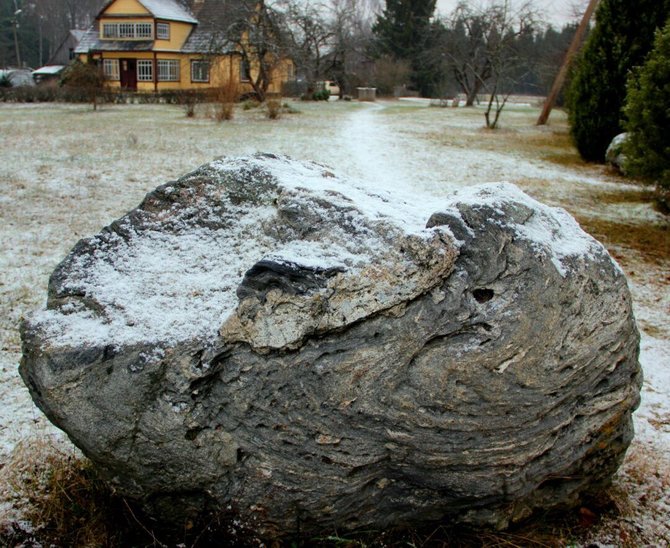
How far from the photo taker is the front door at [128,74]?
132 feet

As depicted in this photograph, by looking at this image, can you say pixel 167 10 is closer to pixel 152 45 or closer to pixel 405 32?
pixel 152 45

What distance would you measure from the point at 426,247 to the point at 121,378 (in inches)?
56.6

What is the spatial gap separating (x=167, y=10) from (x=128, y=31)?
3.05 meters

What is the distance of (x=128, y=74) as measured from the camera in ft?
133

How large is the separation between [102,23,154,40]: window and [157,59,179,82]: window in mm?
1818

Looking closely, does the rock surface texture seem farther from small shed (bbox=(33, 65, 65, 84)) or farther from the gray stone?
small shed (bbox=(33, 65, 65, 84))

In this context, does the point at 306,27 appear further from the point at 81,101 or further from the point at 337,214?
the point at 337,214

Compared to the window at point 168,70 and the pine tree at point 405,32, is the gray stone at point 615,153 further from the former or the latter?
the pine tree at point 405,32

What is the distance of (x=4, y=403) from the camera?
4090 mm

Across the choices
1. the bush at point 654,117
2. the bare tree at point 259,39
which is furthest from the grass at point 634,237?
the bare tree at point 259,39

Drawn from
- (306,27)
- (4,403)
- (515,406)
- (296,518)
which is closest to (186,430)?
(296,518)

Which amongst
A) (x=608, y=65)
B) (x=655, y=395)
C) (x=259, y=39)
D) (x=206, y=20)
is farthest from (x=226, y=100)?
(x=206, y=20)

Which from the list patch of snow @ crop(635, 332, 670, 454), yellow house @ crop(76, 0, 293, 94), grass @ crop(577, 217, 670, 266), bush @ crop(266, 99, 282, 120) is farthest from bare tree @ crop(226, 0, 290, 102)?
patch of snow @ crop(635, 332, 670, 454)

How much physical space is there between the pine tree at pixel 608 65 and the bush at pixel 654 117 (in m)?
5.65
